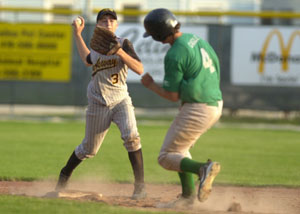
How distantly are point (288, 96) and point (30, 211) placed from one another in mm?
12482

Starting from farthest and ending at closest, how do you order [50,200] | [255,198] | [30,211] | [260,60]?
[260,60] → [255,198] → [50,200] → [30,211]

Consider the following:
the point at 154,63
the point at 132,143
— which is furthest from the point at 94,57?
the point at 154,63

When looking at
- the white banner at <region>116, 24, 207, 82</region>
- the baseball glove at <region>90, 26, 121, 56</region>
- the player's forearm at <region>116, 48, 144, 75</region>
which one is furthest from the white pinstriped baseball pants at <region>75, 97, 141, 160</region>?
the white banner at <region>116, 24, 207, 82</region>

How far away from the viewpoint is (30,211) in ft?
19.4

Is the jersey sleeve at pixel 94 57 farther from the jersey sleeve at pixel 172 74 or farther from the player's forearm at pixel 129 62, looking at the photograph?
the jersey sleeve at pixel 172 74

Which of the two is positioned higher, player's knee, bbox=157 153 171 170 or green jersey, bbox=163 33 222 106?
green jersey, bbox=163 33 222 106

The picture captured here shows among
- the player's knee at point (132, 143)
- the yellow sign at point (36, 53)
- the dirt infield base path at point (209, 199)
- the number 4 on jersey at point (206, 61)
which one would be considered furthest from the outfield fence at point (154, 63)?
the number 4 on jersey at point (206, 61)

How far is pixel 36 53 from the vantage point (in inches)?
704

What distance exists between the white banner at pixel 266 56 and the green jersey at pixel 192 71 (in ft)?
36.9

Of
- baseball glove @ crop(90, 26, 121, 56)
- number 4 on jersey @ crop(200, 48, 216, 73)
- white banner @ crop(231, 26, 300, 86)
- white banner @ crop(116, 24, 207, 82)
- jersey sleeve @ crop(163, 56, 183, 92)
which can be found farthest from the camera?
white banner @ crop(116, 24, 207, 82)

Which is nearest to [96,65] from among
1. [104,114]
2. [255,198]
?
[104,114]

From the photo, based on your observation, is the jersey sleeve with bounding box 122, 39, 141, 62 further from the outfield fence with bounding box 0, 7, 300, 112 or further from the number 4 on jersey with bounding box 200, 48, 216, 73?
the outfield fence with bounding box 0, 7, 300, 112

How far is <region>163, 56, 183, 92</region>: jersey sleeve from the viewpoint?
6.00 meters

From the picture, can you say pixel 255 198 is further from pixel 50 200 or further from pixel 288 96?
pixel 288 96
